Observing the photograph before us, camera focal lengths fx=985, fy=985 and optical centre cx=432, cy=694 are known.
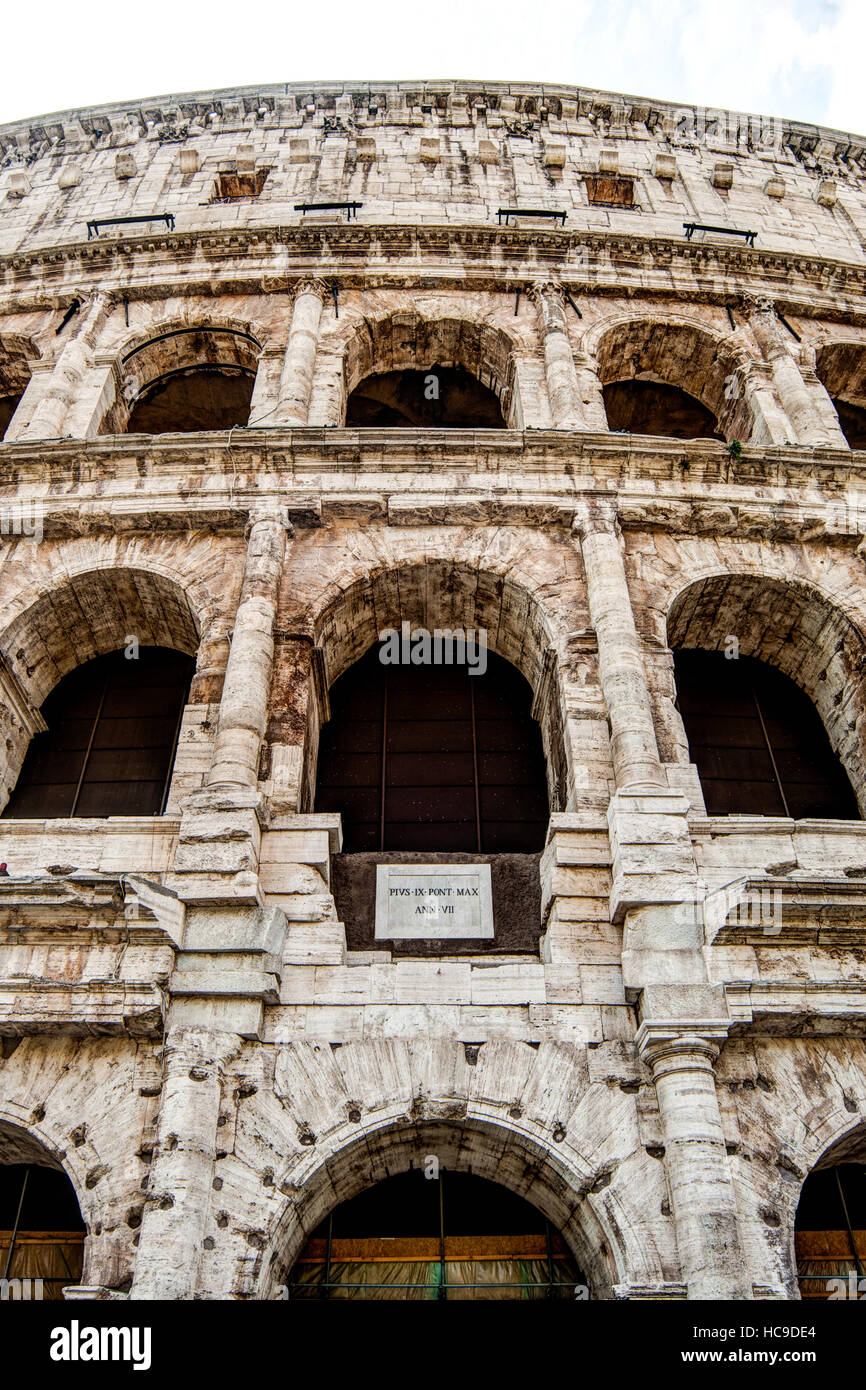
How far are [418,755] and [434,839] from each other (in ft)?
3.44

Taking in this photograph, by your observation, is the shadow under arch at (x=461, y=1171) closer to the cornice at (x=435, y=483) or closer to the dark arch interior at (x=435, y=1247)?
the dark arch interior at (x=435, y=1247)

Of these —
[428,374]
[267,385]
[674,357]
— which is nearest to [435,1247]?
[267,385]

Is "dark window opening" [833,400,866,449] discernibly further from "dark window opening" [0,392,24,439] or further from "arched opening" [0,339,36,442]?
"dark window opening" [0,392,24,439]

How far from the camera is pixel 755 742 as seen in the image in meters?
10.4

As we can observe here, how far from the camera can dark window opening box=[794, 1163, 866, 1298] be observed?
7.20 metres

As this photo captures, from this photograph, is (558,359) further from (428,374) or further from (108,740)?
(108,740)

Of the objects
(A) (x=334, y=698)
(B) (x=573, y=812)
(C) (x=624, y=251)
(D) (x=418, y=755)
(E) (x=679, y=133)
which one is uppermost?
(E) (x=679, y=133)

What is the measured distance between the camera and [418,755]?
10141 mm

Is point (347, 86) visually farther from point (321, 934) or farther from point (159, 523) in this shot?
point (321, 934)

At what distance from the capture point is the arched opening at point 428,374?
1372cm

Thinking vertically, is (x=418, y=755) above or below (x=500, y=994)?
above
